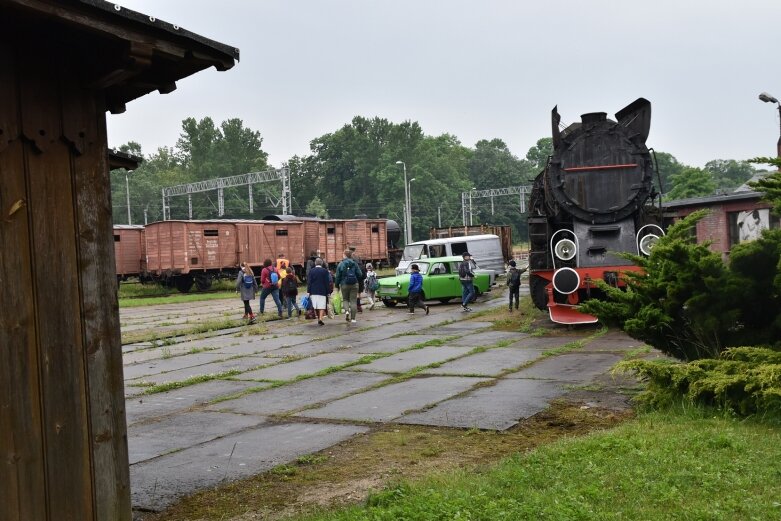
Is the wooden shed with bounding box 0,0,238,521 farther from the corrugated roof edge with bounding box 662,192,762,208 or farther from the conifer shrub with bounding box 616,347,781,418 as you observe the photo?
the corrugated roof edge with bounding box 662,192,762,208

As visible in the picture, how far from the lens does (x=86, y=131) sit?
172 inches

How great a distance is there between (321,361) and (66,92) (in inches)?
368

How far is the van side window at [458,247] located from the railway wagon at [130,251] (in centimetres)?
1514

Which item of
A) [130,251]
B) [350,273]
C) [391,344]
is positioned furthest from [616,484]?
[130,251]

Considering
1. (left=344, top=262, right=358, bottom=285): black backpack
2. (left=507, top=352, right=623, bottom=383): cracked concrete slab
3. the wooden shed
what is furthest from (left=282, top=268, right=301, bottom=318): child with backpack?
the wooden shed

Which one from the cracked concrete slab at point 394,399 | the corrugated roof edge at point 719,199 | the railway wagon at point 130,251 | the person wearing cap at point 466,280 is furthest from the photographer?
the railway wagon at point 130,251

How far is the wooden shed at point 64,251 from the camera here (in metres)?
3.97

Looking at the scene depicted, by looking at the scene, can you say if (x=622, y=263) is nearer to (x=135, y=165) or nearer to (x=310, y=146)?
(x=135, y=165)

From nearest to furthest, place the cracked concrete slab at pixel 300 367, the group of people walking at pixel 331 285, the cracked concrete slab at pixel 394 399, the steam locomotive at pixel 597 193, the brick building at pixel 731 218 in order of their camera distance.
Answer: the cracked concrete slab at pixel 394 399 → the cracked concrete slab at pixel 300 367 → the steam locomotive at pixel 597 193 → the group of people walking at pixel 331 285 → the brick building at pixel 731 218

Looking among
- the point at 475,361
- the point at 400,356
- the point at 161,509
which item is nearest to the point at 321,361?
the point at 400,356

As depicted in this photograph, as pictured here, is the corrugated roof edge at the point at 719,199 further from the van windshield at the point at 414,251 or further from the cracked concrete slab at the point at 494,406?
the cracked concrete slab at the point at 494,406

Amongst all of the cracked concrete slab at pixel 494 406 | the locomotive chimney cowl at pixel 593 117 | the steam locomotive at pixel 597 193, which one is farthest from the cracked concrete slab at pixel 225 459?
the locomotive chimney cowl at pixel 593 117

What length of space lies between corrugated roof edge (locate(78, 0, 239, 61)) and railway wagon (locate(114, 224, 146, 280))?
3436 cm

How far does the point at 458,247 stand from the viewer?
105 ft
